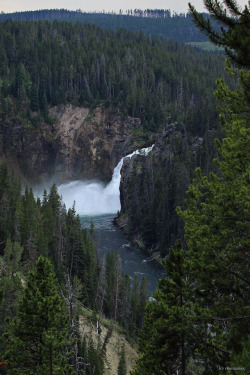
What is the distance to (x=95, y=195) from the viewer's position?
4422 inches

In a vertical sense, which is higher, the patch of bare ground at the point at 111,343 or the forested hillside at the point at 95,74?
the forested hillside at the point at 95,74

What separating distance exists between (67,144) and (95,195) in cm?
2024

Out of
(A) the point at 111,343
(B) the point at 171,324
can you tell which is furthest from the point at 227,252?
(A) the point at 111,343

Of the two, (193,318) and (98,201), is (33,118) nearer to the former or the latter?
(98,201)

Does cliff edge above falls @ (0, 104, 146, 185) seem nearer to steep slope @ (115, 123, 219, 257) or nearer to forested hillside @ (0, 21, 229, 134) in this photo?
forested hillside @ (0, 21, 229, 134)

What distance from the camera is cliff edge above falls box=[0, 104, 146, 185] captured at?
11981cm

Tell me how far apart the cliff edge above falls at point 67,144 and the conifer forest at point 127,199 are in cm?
35

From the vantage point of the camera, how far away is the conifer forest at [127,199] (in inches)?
504

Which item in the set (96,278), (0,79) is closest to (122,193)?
(96,278)

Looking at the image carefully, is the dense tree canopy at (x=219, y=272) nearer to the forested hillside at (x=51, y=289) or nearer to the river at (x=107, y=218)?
the forested hillside at (x=51, y=289)

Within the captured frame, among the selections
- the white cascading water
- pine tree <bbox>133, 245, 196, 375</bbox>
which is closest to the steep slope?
the white cascading water

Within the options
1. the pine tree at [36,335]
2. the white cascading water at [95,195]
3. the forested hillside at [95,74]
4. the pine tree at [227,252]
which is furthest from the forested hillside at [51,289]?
the forested hillside at [95,74]

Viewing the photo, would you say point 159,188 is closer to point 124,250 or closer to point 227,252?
point 124,250

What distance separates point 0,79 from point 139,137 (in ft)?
163
